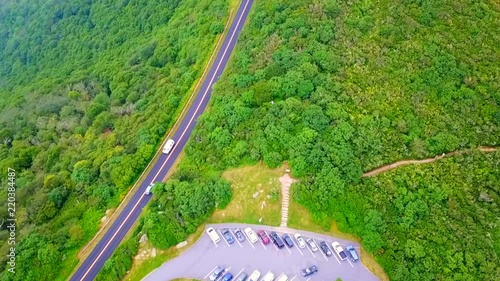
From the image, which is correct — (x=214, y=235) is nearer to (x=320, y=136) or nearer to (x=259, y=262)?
(x=259, y=262)

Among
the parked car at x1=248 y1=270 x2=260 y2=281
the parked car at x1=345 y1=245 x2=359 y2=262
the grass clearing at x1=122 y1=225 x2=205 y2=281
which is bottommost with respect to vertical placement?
the parked car at x1=345 y1=245 x2=359 y2=262

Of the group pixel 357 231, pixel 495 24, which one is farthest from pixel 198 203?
pixel 495 24

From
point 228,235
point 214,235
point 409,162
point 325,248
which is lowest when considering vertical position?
point 325,248

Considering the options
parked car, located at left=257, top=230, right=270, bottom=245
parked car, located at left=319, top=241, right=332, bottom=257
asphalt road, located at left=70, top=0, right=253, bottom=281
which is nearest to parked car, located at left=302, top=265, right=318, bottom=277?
parked car, located at left=319, top=241, right=332, bottom=257

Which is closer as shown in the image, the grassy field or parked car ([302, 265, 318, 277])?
parked car ([302, 265, 318, 277])

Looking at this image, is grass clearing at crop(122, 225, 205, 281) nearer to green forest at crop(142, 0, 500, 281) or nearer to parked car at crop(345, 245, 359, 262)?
green forest at crop(142, 0, 500, 281)

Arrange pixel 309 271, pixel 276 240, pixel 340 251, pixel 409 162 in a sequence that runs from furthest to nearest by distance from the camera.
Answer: pixel 409 162
pixel 276 240
pixel 340 251
pixel 309 271

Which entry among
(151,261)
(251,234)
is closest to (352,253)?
(251,234)
